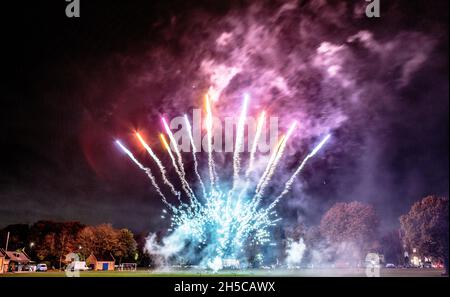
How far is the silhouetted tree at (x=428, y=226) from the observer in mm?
54875

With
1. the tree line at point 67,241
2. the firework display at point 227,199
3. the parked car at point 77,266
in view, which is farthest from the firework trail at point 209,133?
the tree line at point 67,241

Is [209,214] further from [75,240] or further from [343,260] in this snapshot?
[75,240]

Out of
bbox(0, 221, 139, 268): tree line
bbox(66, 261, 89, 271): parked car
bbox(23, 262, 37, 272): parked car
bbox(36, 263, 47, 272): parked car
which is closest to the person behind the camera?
bbox(66, 261, 89, 271): parked car

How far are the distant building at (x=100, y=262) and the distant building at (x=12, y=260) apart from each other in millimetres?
9811

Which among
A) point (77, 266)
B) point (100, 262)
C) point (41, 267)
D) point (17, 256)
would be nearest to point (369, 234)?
point (100, 262)

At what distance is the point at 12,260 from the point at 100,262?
13.4 metres

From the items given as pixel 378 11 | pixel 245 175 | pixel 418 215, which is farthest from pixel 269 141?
pixel 418 215

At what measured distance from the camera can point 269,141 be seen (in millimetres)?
44625

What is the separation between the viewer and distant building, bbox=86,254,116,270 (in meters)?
71.8

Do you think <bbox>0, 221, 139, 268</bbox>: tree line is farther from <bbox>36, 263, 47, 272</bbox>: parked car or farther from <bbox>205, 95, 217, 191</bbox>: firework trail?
<bbox>205, 95, 217, 191</bbox>: firework trail

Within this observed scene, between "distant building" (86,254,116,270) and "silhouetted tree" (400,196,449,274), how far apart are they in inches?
1834

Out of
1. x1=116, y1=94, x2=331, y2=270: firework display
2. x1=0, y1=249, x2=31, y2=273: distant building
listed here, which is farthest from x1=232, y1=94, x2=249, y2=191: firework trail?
x1=0, y1=249, x2=31, y2=273: distant building

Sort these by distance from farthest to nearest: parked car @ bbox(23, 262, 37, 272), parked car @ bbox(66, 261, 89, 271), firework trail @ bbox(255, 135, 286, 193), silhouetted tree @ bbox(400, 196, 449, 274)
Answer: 1. parked car @ bbox(23, 262, 37, 272)
2. parked car @ bbox(66, 261, 89, 271)
3. silhouetted tree @ bbox(400, 196, 449, 274)
4. firework trail @ bbox(255, 135, 286, 193)
